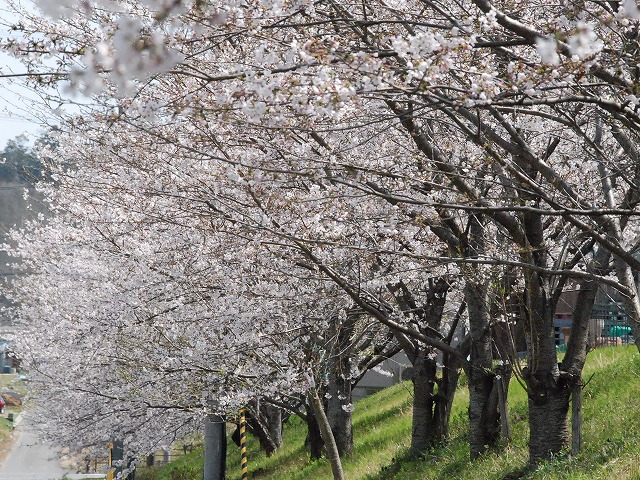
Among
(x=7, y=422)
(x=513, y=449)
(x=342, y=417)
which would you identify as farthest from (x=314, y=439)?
(x=7, y=422)

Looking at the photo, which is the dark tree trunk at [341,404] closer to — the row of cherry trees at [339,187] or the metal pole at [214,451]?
the row of cherry trees at [339,187]

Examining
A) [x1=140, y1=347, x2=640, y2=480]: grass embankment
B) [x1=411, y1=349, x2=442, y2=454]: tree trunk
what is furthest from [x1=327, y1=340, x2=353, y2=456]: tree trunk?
[x1=411, y1=349, x2=442, y2=454]: tree trunk

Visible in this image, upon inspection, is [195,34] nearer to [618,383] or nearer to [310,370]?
[310,370]

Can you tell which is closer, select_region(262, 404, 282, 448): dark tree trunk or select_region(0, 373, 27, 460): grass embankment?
select_region(262, 404, 282, 448): dark tree trunk

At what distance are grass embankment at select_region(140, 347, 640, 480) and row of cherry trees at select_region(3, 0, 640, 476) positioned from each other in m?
0.52

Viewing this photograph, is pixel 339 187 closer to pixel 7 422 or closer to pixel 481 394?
pixel 481 394

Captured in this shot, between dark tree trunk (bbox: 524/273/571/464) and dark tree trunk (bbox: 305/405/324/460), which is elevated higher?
dark tree trunk (bbox: 305/405/324/460)

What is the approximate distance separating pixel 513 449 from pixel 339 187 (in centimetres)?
483

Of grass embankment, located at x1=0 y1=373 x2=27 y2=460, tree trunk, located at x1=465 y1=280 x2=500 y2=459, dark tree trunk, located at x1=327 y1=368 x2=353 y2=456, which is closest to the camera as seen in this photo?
tree trunk, located at x1=465 y1=280 x2=500 y2=459

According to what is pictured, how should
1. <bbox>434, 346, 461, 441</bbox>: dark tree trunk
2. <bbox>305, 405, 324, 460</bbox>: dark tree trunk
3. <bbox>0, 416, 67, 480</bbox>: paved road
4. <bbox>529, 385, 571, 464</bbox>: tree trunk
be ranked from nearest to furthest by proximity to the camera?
<bbox>529, 385, 571, 464</bbox>: tree trunk
<bbox>434, 346, 461, 441</bbox>: dark tree trunk
<bbox>305, 405, 324, 460</bbox>: dark tree trunk
<bbox>0, 416, 67, 480</bbox>: paved road

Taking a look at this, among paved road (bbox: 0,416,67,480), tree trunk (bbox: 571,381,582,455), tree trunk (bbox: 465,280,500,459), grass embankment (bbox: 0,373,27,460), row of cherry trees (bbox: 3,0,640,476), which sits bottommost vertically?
tree trunk (bbox: 571,381,582,455)

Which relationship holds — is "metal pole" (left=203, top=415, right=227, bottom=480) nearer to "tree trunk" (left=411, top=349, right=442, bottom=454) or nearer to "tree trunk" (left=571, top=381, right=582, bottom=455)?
"tree trunk" (left=411, top=349, right=442, bottom=454)

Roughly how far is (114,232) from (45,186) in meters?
4.35

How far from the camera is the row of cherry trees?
5.20 meters
